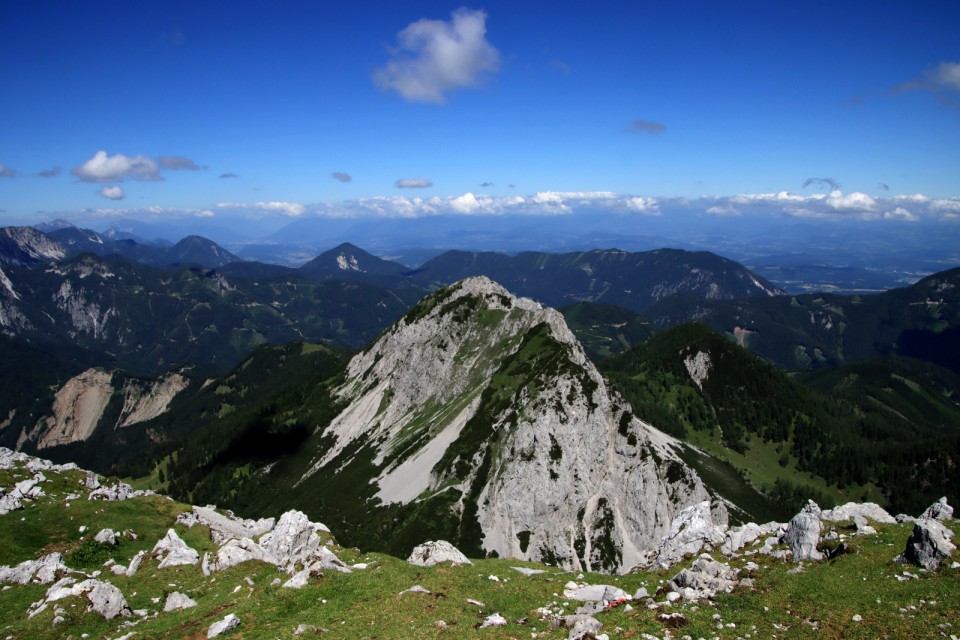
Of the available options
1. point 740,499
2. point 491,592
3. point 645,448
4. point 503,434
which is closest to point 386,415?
point 503,434

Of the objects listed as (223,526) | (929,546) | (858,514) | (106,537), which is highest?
(929,546)

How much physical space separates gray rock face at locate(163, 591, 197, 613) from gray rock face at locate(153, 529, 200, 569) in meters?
9.41

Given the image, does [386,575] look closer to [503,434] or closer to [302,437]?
[503,434]

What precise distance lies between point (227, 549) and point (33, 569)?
49.9 feet

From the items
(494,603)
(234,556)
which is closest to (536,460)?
(234,556)

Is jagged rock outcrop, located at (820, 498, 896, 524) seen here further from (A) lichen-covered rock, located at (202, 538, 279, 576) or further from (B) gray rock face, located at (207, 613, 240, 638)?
A: (A) lichen-covered rock, located at (202, 538, 279, 576)

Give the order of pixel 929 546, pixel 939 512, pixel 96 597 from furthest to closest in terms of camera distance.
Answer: pixel 939 512
pixel 96 597
pixel 929 546

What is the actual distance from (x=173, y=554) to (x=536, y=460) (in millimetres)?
86895

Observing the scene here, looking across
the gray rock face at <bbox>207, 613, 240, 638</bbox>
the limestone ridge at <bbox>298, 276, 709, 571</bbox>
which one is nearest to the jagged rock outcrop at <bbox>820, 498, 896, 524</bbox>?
the gray rock face at <bbox>207, 613, 240, 638</bbox>

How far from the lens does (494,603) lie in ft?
91.6

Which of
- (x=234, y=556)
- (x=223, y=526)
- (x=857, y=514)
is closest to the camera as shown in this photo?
(x=857, y=514)

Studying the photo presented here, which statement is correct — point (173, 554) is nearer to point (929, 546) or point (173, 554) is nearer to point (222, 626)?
point (222, 626)

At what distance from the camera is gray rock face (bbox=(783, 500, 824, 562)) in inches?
1158

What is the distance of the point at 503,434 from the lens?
125 m
